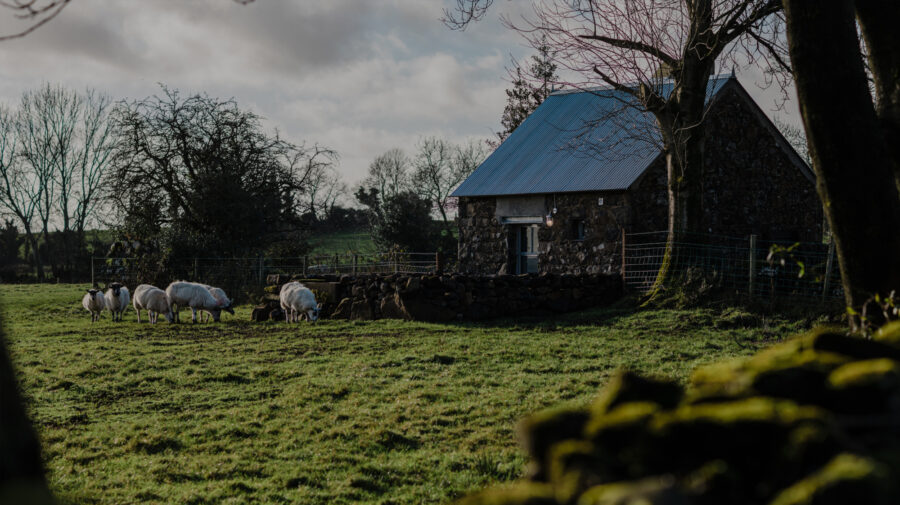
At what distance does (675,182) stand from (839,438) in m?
A: 14.7

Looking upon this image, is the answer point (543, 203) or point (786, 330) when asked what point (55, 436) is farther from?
point (543, 203)

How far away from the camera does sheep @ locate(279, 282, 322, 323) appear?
1616 cm

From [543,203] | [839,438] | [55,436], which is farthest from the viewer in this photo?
[543,203]

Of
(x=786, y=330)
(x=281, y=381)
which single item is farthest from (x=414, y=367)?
(x=786, y=330)

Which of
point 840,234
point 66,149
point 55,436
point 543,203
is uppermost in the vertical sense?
point 66,149

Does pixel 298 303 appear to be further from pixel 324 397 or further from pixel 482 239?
pixel 324 397

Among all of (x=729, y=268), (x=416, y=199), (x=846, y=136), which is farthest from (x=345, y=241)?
(x=846, y=136)

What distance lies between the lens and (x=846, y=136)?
3465mm

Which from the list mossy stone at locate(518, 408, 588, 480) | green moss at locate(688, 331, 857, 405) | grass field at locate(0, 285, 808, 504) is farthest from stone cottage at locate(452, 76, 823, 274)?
mossy stone at locate(518, 408, 588, 480)

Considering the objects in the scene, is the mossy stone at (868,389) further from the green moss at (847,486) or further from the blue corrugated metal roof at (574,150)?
the blue corrugated metal roof at (574,150)

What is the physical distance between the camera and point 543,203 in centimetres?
2030

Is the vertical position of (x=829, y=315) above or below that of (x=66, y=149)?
below

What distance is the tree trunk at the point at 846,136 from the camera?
3.44m

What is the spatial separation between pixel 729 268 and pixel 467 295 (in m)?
5.54
